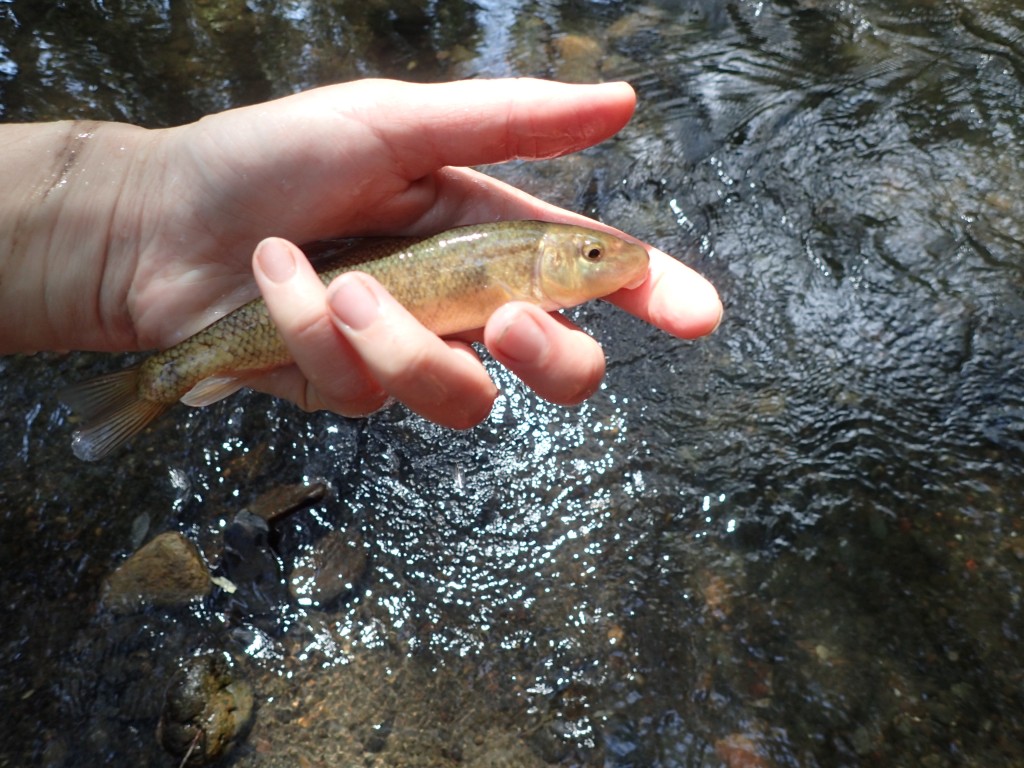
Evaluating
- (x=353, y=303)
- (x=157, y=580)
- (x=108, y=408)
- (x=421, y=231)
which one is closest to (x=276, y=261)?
(x=353, y=303)

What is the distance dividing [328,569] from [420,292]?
1808 mm

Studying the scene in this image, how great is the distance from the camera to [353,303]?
8.97 feet

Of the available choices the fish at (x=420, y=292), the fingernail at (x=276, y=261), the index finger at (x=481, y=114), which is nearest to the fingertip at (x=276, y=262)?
the fingernail at (x=276, y=261)

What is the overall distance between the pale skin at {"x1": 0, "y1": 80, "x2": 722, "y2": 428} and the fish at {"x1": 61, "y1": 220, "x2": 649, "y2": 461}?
0.20 meters

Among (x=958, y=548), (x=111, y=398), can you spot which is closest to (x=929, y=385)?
(x=958, y=548)

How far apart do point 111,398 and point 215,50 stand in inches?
202

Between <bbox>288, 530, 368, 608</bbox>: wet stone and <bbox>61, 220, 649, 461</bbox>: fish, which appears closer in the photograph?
<bbox>61, 220, 649, 461</bbox>: fish

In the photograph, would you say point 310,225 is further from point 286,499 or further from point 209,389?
point 286,499

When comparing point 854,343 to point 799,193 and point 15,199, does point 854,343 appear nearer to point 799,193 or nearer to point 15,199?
point 799,193

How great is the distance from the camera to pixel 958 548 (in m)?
4.18

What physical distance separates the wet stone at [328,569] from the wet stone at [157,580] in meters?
0.50

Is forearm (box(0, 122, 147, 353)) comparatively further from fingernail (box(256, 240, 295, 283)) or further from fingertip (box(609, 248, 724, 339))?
fingertip (box(609, 248, 724, 339))

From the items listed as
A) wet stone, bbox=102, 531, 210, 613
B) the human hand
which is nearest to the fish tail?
the human hand

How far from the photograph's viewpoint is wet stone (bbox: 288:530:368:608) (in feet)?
13.7
